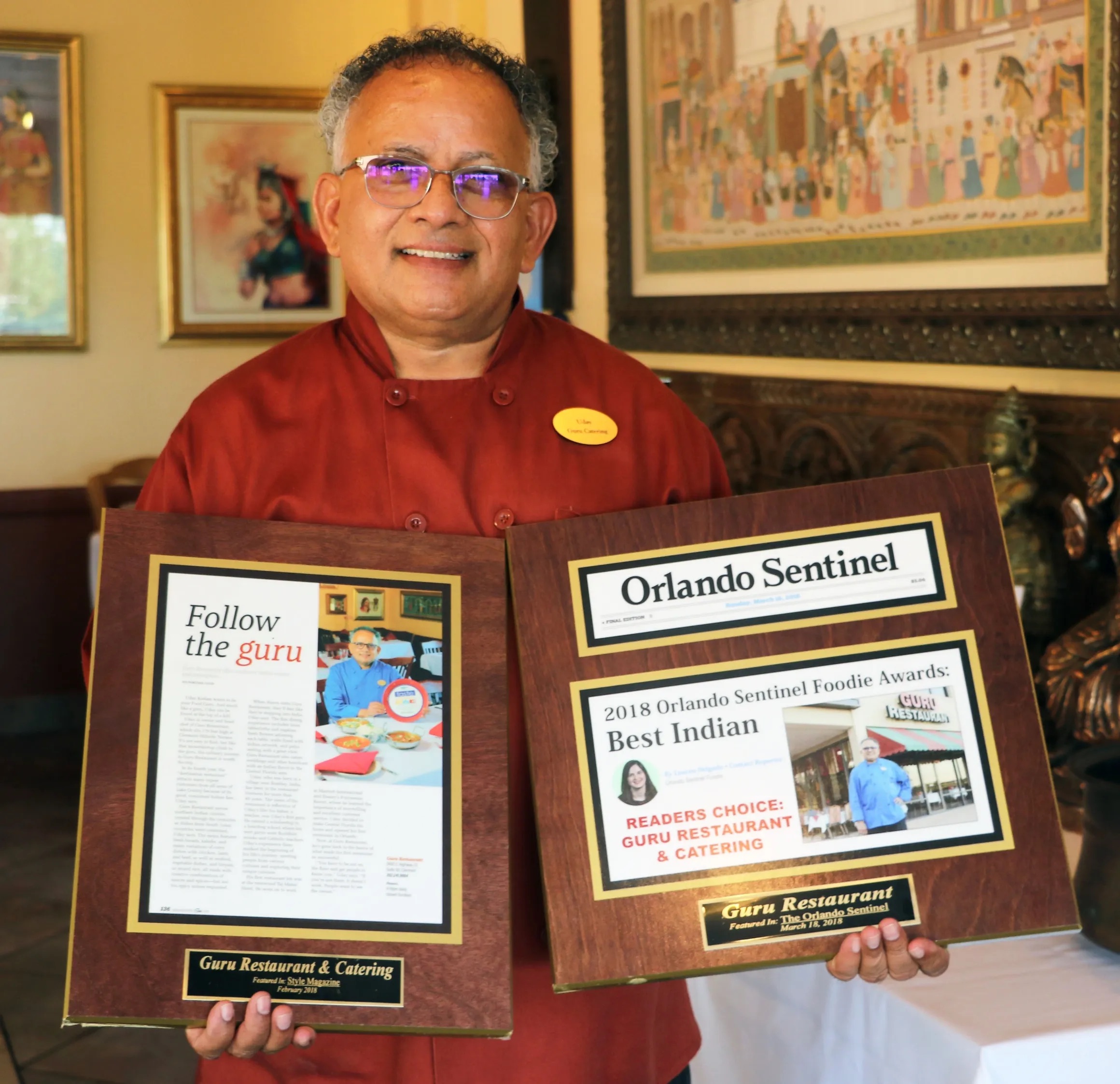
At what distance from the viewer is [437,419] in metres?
1.47

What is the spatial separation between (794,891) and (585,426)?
55cm

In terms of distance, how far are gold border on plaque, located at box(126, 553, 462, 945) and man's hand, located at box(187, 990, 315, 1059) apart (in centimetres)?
6

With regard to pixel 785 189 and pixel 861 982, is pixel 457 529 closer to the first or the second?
pixel 861 982

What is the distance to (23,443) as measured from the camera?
18.7 feet

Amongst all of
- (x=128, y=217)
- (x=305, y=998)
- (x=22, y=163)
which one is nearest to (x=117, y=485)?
(x=128, y=217)

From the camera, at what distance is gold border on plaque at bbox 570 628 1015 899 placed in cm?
130

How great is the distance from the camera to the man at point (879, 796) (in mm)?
1323

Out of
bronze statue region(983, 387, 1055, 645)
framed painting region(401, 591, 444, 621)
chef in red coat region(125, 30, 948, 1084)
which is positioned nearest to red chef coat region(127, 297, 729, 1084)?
chef in red coat region(125, 30, 948, 1084)

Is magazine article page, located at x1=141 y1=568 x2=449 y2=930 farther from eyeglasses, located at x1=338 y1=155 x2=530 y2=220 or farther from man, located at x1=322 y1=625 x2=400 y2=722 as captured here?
eyeglasses, located at x1=338 y1=155 x2=530 y2=220

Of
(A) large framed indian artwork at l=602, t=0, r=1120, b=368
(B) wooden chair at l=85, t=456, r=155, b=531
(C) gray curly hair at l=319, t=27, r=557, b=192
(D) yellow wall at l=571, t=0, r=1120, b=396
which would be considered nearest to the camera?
(C) gray curly hair at l=319, t=27, r=557, b=192

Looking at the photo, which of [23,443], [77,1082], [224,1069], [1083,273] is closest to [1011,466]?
[1083,273]

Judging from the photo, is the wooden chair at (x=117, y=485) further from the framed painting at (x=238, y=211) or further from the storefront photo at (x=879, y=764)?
the storefront photo at (x=879, y=764)

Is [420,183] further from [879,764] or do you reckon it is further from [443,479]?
[879,764]

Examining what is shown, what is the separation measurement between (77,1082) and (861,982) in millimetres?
2392
